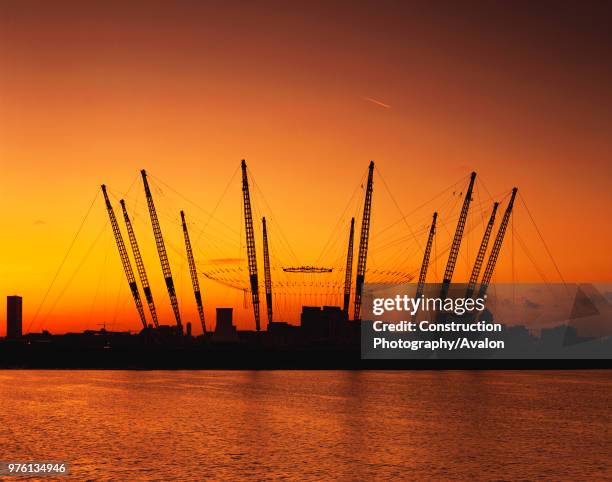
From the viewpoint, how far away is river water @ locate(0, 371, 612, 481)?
5644 centimetres

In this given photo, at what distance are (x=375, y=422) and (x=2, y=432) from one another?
3682cm

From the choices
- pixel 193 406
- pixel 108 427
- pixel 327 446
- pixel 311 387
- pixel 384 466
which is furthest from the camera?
pixel 311 387

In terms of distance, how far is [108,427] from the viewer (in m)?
81.9

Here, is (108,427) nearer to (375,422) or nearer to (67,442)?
(67,442)

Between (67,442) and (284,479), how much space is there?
25500 mm

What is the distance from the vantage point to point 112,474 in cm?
5359

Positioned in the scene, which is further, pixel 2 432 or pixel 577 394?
pixel 577 394

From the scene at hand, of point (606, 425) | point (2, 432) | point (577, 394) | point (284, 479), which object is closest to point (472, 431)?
point (606, 425)

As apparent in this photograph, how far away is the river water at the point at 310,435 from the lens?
5644 cm

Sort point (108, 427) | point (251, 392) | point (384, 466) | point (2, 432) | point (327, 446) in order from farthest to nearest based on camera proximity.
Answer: point (251, 392) → point (108, 427) → point (2, 432) → point (327, 446) → point (384, 466)

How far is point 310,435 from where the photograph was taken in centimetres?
7456

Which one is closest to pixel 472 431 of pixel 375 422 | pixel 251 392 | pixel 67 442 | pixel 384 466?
pixel 375 422

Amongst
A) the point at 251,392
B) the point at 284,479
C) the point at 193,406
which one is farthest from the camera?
the point at 251,392

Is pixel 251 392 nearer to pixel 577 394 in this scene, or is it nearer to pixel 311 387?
pixel 311 387
